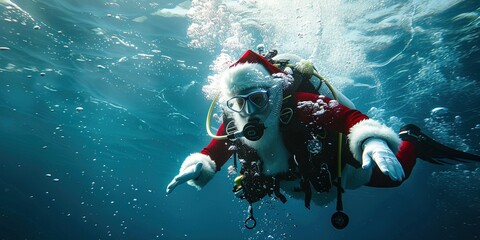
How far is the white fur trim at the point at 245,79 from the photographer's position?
3555 mm

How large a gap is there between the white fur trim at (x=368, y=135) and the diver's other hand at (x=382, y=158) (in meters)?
0.06

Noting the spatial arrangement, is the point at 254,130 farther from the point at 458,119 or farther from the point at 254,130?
the point at 458,119

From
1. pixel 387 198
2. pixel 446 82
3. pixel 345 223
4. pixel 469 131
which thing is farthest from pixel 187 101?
pixel 387 198

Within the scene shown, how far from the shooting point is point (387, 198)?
1383 inches

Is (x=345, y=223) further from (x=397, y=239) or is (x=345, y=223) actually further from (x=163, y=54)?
(x=397, y=239)

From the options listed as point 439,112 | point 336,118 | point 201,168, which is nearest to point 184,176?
point 201,168

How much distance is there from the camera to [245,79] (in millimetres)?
3574

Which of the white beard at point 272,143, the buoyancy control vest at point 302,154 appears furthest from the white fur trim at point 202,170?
the white beard at point 272,143

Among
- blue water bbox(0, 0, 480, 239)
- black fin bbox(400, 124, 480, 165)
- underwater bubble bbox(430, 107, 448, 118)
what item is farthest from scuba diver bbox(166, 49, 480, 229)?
underwater bubble bbox(430, 107, 448, 118)

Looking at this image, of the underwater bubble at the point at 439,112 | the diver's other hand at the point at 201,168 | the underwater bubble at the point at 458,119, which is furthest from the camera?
the underwater bubble at the point at 458,119

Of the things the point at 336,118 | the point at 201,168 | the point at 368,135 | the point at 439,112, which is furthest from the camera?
the point at 439,112

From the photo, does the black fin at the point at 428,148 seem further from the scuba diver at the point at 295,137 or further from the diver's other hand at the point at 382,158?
the diver's other hand at the point at 382,158

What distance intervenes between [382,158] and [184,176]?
2.48 m

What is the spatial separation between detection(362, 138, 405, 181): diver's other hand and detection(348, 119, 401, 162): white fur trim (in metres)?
0.06
